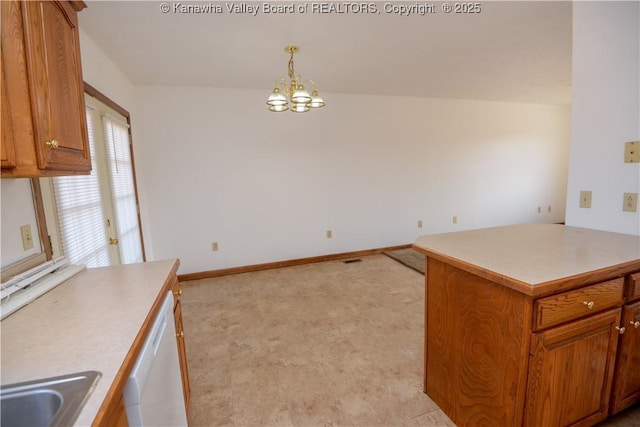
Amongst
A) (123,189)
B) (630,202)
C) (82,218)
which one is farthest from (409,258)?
(82,218)

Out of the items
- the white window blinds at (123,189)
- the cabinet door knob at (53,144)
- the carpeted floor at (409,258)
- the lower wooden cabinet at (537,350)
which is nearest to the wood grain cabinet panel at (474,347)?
the lower wooden cabinet at (537,350)

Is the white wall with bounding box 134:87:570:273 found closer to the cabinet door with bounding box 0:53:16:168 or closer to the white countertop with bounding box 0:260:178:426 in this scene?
the white countertop with bounding box 0:260:178:426

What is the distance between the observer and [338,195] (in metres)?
4.51

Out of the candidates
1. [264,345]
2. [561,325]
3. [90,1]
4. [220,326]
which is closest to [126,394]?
[561,325]

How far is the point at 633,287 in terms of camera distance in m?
1.36

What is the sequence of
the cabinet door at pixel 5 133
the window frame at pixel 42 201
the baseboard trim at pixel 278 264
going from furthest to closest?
the baseboard trim at pixel 278 264 → the window frame at pixel 42 201 → the cabinet door at pixel 5 133

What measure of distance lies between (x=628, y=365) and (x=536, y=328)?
75 cm

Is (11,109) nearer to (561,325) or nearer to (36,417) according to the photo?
(36,417)

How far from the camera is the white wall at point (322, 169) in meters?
3.78

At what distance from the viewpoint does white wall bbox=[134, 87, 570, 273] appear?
3783 millimetres

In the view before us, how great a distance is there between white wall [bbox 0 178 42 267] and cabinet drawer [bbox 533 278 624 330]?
7.05ft

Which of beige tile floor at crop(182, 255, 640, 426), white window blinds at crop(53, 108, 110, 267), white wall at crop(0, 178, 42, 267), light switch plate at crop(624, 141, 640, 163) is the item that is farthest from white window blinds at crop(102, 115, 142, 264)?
light switch plate at crop(624, 141, 640, 163)

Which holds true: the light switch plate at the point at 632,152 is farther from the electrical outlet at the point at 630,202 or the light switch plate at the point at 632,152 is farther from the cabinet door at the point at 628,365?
the cabinet door at the point at 628,365

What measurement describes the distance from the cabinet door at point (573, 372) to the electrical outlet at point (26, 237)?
87.3 inches
